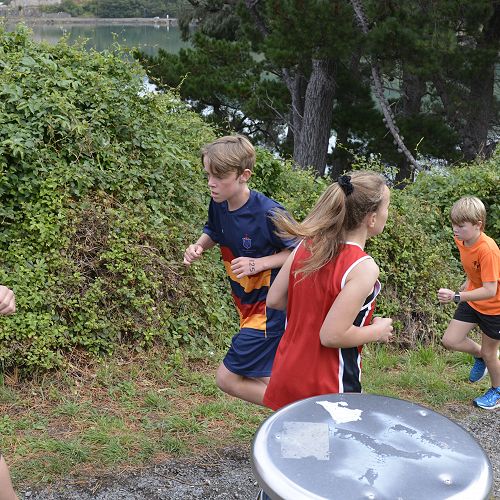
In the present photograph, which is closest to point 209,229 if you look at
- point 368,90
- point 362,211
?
point 362,211

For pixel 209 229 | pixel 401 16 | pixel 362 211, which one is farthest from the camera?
pixel 401 16

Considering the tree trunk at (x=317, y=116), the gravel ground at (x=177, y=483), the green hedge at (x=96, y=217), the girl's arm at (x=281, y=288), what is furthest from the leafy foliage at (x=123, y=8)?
the girl's arm at (x=281, y=288)

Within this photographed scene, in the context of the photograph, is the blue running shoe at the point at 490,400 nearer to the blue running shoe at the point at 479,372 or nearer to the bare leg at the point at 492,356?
the bare leg at the point at 492,356

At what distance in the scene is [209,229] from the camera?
3805mm

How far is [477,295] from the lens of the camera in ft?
15.2

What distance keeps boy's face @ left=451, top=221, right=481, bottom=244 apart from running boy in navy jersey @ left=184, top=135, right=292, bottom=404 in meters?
1.68

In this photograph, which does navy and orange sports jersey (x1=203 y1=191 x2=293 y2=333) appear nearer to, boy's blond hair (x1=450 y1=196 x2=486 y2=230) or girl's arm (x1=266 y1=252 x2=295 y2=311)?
girl's arm (x1=266 y1=252 x2=295 y2=311)

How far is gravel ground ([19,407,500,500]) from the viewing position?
3.42 metres

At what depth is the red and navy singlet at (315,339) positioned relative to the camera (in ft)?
8.64

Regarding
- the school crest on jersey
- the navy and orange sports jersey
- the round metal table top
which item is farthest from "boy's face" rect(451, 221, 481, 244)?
the round metal table top

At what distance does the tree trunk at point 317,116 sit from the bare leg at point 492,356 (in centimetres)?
1160

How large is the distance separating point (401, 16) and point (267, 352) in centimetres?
1078

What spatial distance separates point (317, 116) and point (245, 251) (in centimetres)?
1393

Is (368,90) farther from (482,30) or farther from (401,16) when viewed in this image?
(401,16)
